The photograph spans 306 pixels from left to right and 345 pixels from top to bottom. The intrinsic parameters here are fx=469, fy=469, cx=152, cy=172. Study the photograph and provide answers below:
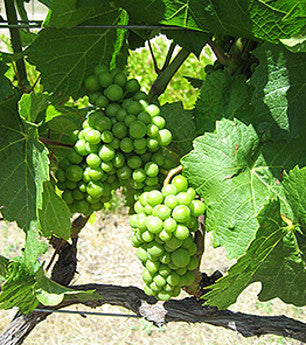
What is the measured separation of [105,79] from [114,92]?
0.03m

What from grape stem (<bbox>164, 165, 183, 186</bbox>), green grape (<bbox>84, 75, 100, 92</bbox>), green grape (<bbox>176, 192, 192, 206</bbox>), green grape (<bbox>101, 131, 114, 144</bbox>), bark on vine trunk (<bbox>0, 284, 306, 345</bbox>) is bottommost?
bark on vine trunk (<bbox>0, 284, 306, 345</bbox>)

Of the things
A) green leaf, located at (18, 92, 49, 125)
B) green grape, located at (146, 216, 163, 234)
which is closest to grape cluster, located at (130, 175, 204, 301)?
green grape, located at (146, 216, 163, 234)

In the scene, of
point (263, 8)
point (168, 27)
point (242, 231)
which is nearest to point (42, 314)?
point (242, 231)

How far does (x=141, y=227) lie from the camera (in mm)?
669

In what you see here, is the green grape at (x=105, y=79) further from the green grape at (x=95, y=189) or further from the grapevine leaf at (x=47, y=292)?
the grapevine leaf at (x=47, y=292)

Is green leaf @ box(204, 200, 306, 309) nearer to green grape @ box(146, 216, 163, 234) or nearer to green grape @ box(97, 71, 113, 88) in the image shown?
green grape @ box(146, 216, 163, 234)

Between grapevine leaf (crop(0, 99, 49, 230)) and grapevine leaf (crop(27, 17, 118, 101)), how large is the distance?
0.25 feet

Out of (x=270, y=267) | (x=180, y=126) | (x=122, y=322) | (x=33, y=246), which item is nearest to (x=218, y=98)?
(x=180, y=126)

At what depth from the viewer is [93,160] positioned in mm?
696

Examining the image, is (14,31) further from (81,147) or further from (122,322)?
(122,322)

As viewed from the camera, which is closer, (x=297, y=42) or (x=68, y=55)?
(x=297, y=42)

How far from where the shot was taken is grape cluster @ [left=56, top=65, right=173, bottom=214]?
2.26 ft

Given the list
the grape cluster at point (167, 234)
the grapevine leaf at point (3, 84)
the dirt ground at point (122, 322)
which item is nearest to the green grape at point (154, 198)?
the grape cluster at point (167, 234)

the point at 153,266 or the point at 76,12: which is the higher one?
the point at 76,12
